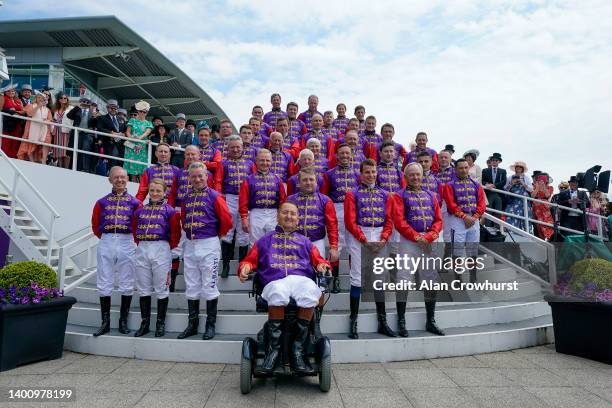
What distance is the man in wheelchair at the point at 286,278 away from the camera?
3934 mm

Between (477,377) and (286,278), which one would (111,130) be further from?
(477,377)

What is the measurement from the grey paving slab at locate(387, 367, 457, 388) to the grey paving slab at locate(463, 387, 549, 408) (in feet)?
0.85

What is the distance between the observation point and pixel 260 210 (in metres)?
6.18

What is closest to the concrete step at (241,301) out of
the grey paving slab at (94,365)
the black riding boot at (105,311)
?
the black riding boot at (105,311)

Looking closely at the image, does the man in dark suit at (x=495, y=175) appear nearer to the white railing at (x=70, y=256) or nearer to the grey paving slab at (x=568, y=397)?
the grey paving slab at (x=568, y=397)

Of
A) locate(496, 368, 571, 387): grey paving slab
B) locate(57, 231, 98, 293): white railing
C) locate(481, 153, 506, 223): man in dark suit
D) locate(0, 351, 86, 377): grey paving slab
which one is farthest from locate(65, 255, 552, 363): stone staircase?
locate(481, 153, 506, 223): man in dark suit

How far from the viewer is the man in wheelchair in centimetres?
393

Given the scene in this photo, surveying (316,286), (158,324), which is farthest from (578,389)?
(158,324)

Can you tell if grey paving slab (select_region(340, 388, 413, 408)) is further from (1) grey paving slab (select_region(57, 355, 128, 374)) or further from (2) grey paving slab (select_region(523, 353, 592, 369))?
(1) grey paving slab (select_region(57, 355, 128, 374))

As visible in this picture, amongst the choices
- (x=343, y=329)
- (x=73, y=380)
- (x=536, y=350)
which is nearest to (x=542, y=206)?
(x=536, y=350)

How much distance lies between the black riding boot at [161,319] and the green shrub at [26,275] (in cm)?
130

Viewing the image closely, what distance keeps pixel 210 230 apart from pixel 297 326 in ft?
6.55

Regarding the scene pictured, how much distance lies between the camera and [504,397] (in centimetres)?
383

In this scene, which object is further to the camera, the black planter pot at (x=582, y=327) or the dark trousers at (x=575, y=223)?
the dark trousers at (x=575, y=223)
